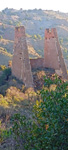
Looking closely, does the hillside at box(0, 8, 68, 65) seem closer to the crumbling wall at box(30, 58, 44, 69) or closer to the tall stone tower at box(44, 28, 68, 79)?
the crumbling wall at box(30, 58, 44, 69)

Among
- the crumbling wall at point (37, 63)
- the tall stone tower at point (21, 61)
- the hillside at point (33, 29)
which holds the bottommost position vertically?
the hillside at point (33, 29)

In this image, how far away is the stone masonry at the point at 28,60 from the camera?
60.1ft

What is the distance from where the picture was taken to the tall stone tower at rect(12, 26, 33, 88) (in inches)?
717

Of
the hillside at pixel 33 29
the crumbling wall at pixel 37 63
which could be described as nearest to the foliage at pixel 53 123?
the crumbling wall at pixel 37 63

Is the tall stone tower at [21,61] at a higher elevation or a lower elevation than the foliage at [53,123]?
lower

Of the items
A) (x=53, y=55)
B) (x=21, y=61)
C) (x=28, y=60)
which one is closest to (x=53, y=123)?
(x=21, y=61)

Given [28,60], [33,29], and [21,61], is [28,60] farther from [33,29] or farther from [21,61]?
[33,29]

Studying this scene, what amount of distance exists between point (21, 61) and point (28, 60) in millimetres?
610

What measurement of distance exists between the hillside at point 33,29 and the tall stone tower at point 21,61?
20.2 meters

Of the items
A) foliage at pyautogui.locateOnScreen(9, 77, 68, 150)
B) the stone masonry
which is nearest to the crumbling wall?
the stone masonry

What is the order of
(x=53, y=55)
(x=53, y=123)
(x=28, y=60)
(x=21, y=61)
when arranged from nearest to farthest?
(x=53, y=123)
(x=21, y=61)
(x=28, y=60)
(x=53, y=55)

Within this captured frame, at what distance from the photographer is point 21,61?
60.6 ft

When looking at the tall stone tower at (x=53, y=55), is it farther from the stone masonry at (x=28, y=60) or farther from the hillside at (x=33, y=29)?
the hillside at (x=33, y=29)

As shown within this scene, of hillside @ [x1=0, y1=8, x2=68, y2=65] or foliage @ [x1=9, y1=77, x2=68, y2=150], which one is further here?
hillside @ [x1=0, y1=8, x2=68, y2=65]
